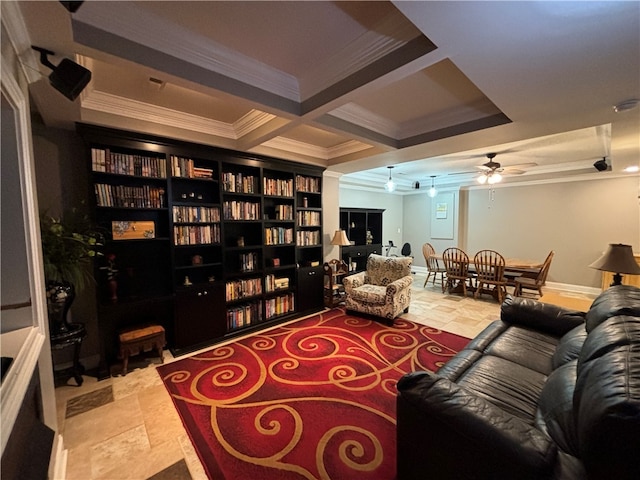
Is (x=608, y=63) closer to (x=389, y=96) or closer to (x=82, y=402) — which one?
(x=389, y=96)

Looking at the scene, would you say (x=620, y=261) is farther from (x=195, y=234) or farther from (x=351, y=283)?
(x=195, y=234)

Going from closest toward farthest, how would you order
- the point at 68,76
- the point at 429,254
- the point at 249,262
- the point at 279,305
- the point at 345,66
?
the point at 68,76 < the point at 345,66 < the point at 249,262 < the point at 279,305 < the point at 429,254

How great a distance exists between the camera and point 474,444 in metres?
1.11

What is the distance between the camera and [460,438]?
1153 mm

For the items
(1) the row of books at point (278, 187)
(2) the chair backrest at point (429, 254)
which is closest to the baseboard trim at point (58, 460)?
(1) the row of books at point (278, 187)

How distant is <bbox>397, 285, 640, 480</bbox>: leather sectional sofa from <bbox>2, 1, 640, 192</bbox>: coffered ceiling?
4.90 ft

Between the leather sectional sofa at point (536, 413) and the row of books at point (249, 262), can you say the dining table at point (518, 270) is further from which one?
the row of books at point (249, 262)

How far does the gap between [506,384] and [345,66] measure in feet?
7.71

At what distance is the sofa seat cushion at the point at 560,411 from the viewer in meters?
1.13

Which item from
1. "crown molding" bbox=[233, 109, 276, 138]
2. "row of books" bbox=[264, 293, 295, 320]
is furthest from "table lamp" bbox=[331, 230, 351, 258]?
"crown molding" bbox=[233, 109, 276, 138]

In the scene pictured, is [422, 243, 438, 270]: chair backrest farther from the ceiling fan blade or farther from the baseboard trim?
the baseboard trim

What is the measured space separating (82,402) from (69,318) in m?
0.86

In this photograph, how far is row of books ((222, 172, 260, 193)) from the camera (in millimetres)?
3389

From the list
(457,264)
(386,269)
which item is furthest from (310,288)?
(457,264)
